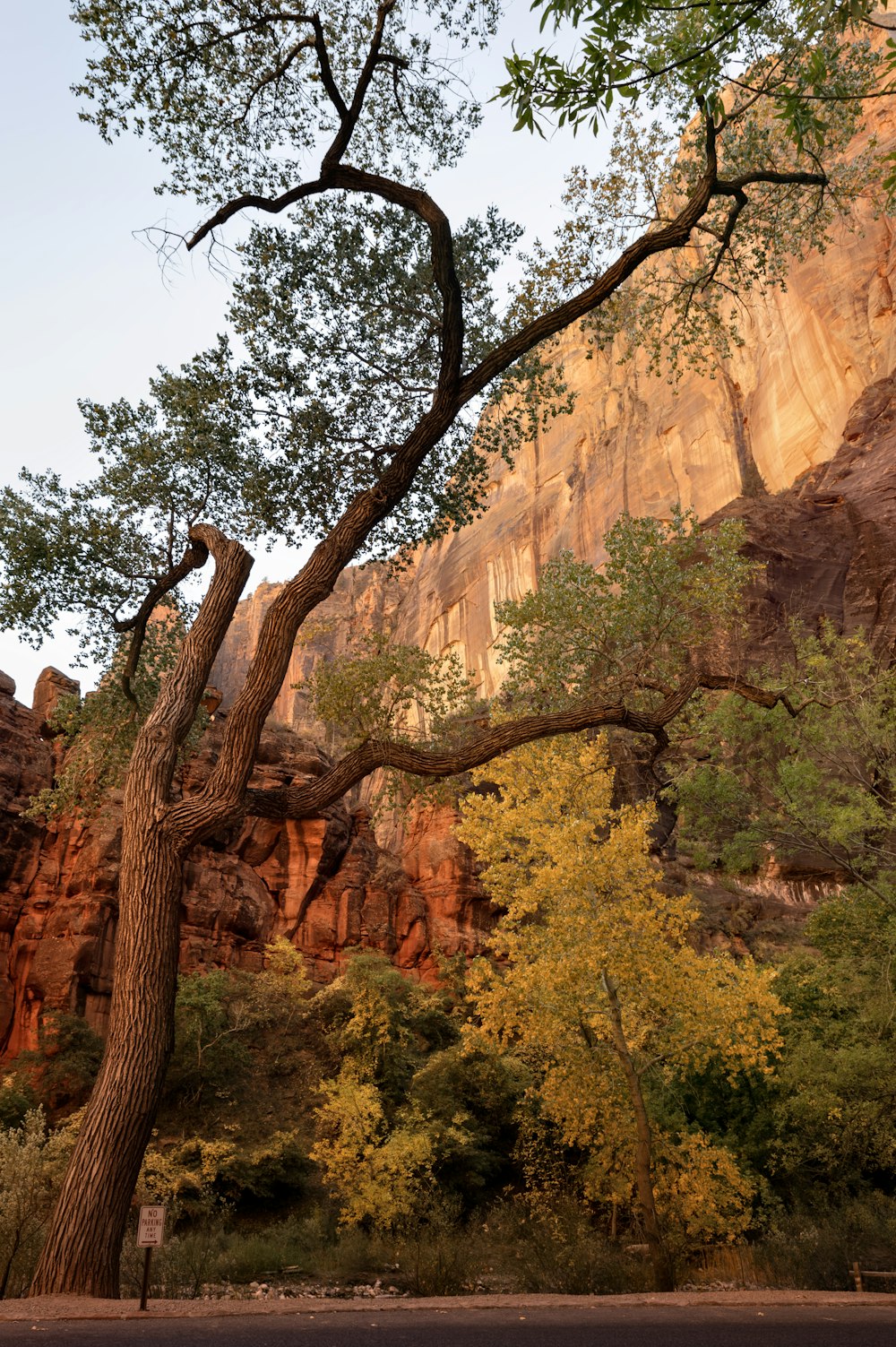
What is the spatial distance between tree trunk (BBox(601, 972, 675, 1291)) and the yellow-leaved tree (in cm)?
3

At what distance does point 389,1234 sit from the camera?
60.3ft

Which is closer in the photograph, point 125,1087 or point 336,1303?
point 125,1087

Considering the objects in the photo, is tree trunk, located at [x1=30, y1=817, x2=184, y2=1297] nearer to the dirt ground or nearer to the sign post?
the dirt ground

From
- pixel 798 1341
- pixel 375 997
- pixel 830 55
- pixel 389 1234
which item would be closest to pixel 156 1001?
pixel 798 1341

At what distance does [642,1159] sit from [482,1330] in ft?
26.4

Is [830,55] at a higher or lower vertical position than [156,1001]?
higher

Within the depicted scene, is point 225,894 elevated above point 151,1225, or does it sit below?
above

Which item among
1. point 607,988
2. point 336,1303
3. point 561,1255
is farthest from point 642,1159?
point 336,1303

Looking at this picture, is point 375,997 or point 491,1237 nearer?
point 491,1237

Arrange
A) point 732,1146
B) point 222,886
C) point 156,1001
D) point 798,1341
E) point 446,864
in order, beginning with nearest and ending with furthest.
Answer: point 798,1341 < point 156,1001 < point 732,1146 < point 222,886 < point 446,864

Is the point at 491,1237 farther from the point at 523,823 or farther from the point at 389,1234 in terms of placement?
the point at 523,823

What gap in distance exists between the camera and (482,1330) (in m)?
5.41

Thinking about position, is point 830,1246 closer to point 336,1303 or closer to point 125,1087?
point 336,1303

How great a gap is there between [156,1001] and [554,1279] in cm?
745
